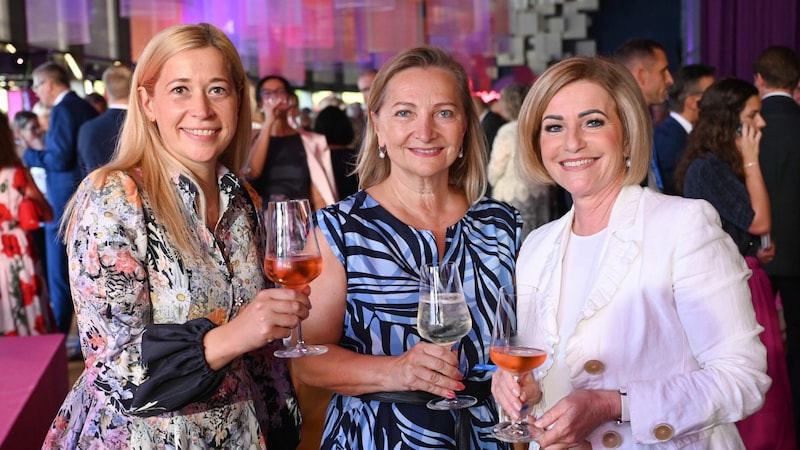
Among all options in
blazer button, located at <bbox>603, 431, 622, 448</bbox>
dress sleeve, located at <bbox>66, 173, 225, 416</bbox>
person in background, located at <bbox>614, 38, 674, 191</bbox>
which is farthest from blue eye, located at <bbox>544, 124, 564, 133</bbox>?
person in background, located at <bbox>614, 38, 674, 191</bbox>

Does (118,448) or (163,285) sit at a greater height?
(163,285)

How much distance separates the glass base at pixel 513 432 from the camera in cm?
151

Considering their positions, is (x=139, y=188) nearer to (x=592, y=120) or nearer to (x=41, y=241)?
(x=592, y=120)

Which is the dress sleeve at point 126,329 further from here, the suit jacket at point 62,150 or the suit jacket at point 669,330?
the suit jacket at point 62,150

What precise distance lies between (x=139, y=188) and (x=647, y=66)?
355cm

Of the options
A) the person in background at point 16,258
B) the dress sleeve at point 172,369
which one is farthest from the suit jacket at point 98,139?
the dress sleeve at point 172,369

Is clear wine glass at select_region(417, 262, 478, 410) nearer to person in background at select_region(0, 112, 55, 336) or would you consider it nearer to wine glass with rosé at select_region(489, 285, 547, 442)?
wine glass with rosé at select_region(489, 285, 547, 442)

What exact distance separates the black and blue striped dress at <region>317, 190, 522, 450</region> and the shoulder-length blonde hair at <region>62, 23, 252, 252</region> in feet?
1.33

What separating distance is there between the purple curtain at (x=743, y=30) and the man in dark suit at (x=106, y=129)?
22.7 ft

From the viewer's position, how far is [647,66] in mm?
4672

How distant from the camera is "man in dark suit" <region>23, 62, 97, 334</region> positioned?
5754 mm

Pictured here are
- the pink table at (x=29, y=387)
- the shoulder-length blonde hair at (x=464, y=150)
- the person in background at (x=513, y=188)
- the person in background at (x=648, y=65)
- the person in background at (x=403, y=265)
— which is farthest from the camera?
the person in background at (x=513, y=188)

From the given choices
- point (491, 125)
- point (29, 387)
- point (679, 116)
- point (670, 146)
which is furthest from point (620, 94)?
point (491, 125)

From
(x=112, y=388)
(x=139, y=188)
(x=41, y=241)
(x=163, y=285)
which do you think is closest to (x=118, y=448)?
(x=112, y=388)
